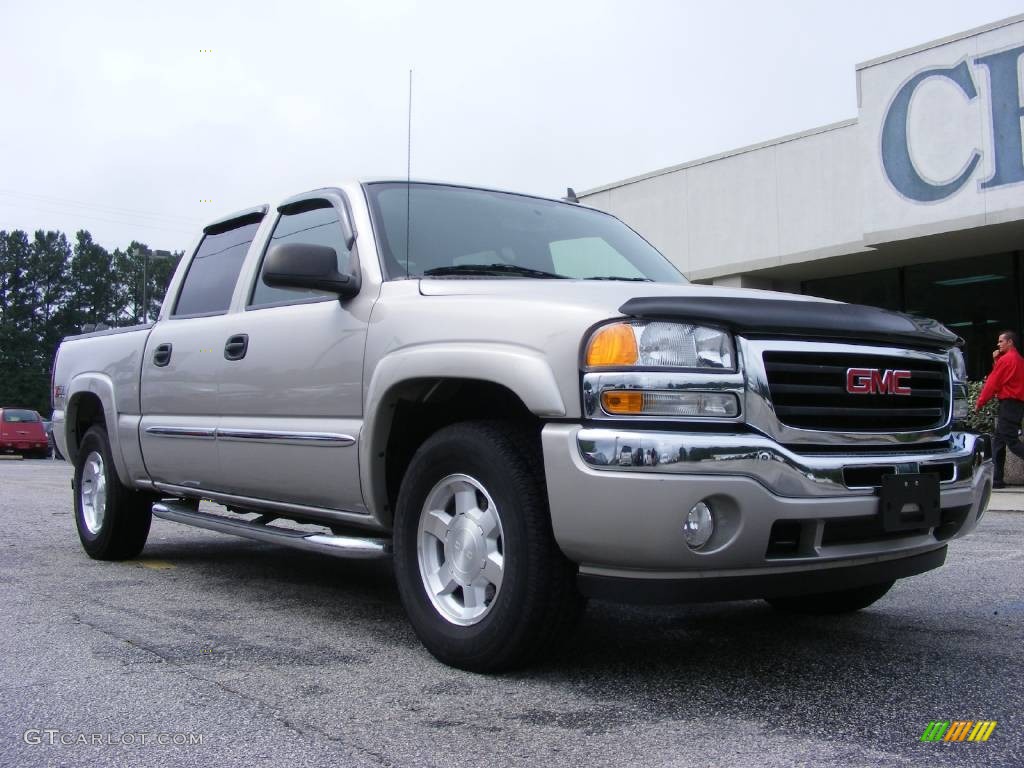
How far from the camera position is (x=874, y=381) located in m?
3.20

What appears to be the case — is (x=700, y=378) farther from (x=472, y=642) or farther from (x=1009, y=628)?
(x=1009, y=628)

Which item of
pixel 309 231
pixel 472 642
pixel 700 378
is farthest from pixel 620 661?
pixel 309 231

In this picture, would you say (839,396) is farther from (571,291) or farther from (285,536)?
(285,536)

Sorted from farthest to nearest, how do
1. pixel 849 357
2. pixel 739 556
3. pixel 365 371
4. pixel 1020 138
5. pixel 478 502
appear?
1. pixel 1020 138
2. pixel 365 371
3. pixel 478 502
4. pixel 849 357
5. pixel 739 556

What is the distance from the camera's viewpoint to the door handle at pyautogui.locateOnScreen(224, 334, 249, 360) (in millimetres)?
4574

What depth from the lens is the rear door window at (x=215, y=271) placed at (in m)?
5.15

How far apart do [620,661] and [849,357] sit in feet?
4.20

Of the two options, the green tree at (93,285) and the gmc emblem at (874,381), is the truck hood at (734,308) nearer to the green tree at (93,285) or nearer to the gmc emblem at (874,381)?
the gmc emblem at (874,381)

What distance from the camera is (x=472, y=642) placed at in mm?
3244

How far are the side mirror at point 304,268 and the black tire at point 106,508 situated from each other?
2530mm

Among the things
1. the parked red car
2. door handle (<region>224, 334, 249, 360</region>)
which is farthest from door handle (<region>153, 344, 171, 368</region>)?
the parked red car

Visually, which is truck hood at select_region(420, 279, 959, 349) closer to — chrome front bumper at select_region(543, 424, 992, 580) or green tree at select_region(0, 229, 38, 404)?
chrome front bumper at select_region(543, 424, 992, 580)

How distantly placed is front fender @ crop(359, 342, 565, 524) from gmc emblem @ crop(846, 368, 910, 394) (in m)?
0.91

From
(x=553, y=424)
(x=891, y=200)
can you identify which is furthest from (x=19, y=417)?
(x=553, y=424)
